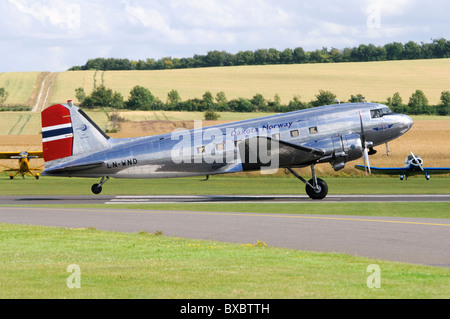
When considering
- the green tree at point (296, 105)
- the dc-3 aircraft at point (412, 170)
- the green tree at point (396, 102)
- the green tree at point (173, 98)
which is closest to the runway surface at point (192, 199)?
the dc-3 aircraft at point (412, 170)

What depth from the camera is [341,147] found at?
119ft

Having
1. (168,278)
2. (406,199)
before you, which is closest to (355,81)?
(406,199)

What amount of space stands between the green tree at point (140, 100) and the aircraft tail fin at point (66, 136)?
71.8m

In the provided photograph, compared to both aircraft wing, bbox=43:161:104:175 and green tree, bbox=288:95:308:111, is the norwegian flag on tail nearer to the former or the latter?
aircraft wing, bbox=43:161:104:175

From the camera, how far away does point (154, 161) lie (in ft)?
127

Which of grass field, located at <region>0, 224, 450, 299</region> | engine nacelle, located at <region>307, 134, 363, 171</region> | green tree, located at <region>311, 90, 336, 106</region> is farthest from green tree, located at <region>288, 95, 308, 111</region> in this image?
grass field, located at <region>0, 224, 450, 299</region>

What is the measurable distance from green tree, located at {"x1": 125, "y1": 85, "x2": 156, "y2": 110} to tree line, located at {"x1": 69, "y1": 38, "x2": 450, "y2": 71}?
67470 mm

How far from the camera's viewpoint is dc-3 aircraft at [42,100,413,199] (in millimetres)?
36656

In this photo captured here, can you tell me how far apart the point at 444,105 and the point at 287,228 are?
85376 millimetres

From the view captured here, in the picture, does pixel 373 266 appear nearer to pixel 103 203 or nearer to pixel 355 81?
pixel 103 203

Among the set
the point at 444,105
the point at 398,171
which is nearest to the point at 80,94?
the point at 444,105

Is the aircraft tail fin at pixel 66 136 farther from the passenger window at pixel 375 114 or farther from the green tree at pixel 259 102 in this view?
the green tree at pixel 259 102

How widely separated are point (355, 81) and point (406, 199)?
310 feet

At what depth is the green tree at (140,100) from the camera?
370 feet
